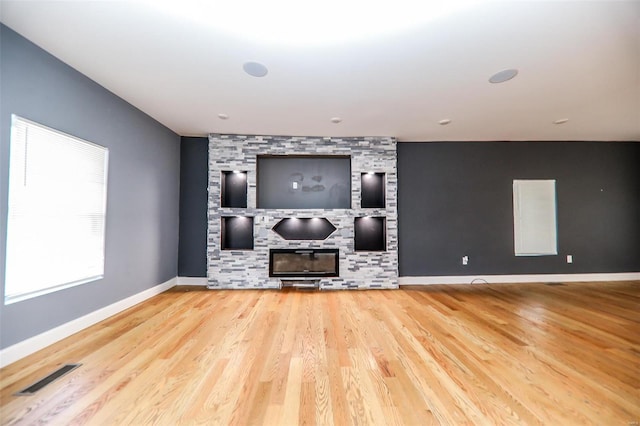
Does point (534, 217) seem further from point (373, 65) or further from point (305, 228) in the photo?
point (373, 65)

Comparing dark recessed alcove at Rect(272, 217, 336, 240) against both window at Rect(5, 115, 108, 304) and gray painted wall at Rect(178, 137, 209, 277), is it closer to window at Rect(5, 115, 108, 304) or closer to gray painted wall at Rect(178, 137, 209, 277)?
gray painted wall at Rect(178, 137, 209, 277)

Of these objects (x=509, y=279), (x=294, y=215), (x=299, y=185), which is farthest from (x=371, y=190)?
(x=509, y=279)

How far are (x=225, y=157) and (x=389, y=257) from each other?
3.28 m

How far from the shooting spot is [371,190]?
5.09 meters

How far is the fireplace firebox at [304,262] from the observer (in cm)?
473

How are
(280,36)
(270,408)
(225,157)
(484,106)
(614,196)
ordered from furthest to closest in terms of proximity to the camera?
(614,196)
(225,157)
(484,106)
(280,36)
(270,408)

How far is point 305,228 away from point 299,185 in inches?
30.9

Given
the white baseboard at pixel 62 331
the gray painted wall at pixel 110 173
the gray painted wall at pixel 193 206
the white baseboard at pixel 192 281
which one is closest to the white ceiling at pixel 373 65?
the gray painted wall at pixel 110 173

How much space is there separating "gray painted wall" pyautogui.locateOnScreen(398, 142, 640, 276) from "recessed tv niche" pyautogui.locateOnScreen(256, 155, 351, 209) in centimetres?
120

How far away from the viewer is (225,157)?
4.70 metres

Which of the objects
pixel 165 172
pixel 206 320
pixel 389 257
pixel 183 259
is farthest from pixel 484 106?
pixel 183 259

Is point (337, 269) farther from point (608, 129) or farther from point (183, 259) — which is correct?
point (608, 129)

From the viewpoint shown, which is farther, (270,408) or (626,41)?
(626,41)

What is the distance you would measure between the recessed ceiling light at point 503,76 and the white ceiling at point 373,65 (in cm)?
6
